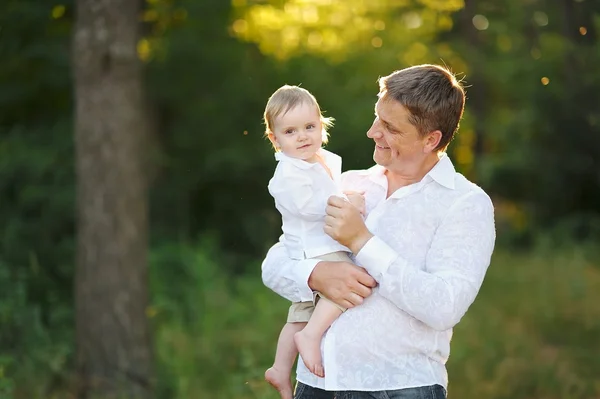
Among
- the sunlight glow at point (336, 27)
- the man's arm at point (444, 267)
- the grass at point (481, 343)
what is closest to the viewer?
the man's arm at point (444, 267)

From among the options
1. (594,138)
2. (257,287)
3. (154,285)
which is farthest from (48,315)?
(594,138)

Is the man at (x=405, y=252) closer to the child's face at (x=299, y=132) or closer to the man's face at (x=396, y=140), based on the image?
the man's face at (x=396, y=140)

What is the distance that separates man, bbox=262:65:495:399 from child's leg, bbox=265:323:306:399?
8.8 inches

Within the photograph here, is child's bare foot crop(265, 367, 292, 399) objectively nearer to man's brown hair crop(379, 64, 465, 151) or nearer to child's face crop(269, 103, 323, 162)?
child's face crop(269, 103, 323, 162)

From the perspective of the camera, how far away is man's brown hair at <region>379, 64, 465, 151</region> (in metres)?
2.51

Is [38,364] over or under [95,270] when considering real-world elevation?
under

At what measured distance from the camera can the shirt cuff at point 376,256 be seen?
2.42 meters

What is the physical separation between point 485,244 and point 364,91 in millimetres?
8670

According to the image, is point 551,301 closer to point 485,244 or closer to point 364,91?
point 364,91

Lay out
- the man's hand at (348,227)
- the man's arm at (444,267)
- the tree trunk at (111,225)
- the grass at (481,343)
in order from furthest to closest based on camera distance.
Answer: the grass at (481,343) < the tree trunk at (111,225) < the man's hand at (348,227) < the man's arm at (444,267)

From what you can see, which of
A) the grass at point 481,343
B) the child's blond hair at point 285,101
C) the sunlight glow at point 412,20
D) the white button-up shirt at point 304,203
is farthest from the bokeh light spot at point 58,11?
the white button-up shirt at point 304,203

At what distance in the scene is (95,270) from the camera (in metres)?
6.60

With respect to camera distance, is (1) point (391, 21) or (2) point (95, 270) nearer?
(2) point (95, 270)

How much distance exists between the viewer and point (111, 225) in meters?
6.51
